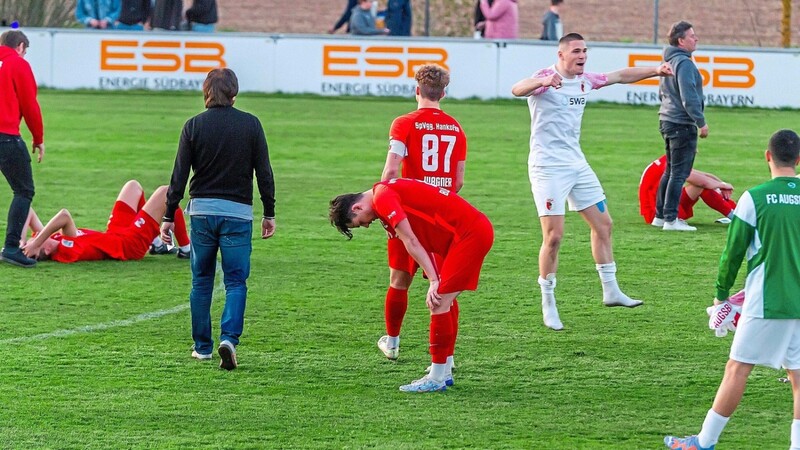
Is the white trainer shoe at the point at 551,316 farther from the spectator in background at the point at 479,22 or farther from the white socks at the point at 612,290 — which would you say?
the spectator in background at the point at 479,22

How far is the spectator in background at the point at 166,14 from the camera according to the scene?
1048 inches

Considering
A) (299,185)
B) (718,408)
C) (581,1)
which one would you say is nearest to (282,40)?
(299,185)

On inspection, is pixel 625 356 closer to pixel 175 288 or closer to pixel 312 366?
pixel 312 366

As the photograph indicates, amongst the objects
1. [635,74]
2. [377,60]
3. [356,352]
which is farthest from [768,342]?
[377,60]

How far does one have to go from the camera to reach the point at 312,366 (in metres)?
7.99

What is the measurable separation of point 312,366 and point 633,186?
9.07 metres

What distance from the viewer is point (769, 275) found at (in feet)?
19.5

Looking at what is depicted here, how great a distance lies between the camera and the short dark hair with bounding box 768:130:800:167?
19.7 feet

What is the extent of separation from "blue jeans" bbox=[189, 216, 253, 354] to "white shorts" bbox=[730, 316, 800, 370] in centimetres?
322

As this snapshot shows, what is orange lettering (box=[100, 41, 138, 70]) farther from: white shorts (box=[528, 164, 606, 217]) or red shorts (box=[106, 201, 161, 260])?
Answer: white shorts (box=[528, 164, 606, 217])

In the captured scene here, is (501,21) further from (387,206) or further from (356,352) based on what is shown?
(387,206)

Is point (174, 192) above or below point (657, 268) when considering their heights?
above

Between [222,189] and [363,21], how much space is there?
61.4ft

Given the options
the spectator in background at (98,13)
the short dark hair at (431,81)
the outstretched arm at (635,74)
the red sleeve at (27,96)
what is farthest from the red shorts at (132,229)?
the spectator in background at (98,13)
